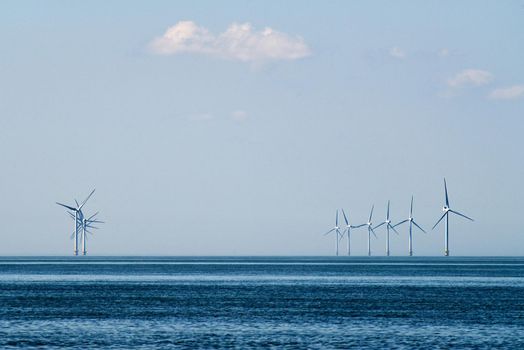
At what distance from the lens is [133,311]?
88688 mm

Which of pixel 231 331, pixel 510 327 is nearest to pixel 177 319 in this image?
pixel 231 331

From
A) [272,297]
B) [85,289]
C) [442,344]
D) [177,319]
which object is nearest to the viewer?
[442,344]

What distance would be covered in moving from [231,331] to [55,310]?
25.2 meters

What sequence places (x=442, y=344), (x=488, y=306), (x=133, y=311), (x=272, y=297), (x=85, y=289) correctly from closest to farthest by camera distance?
(x=442, y=344)
(x=133, y=311)
(x=488, y=306)
(x=272, y=297)
(x=85, y=289)

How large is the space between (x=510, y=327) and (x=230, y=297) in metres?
45.6

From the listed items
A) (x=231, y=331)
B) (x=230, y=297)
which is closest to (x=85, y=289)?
(x=230, y=297)

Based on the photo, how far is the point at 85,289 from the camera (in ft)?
447

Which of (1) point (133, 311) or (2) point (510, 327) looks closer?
(2) point (510, 327)

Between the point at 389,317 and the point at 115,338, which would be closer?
the point at 115,338

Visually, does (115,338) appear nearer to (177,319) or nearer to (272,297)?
(177,319)

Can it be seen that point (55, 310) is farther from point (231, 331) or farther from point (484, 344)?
point (484, 344)

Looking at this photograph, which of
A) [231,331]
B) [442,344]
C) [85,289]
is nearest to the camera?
[442,344]

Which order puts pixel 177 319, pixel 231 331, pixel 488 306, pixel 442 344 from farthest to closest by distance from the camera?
pixel 488 306
pixel 177 319
pixel 231 331
pixel 442 344

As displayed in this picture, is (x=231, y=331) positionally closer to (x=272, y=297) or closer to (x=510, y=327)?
(x=510, y=327)
